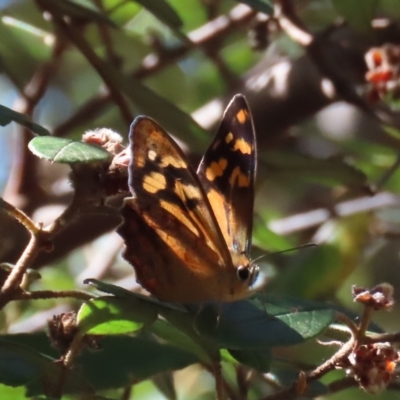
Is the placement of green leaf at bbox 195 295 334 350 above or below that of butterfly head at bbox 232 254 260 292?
above

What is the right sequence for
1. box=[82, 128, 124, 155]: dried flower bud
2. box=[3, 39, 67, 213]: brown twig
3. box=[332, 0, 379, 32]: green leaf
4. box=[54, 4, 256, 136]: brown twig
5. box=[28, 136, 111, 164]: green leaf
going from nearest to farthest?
box=[28, 136, 111, 164]: green leaf < box=[82, 128, 124, 155]: dried flower bud < box=[332, 0, 379, 32]: green leaf < box=[3, 39, 67, 213]: brown twig < box=[54, 4, 256, 136]: brown twig

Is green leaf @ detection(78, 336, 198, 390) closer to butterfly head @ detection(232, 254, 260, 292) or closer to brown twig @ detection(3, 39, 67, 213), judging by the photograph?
butterfly head @ detection(232, 254, 260, 292)

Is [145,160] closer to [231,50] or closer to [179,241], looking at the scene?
[179,241]

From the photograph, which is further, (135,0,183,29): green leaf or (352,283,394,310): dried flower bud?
(135,0,183,29): green leaf

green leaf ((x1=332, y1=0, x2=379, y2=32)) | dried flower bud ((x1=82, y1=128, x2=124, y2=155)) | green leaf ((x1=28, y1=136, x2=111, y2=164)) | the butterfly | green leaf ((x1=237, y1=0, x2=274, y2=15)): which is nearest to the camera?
green leaf ((x1=28, y1=136, x2=111, y2=164))

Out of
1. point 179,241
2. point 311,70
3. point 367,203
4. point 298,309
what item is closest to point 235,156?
point 179,241

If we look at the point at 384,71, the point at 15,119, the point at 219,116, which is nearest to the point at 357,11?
the point at 384,71

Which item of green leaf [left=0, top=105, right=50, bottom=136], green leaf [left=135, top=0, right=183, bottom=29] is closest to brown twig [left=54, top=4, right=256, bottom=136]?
green leaf [left=135, top=0, right=183, bottom=29]

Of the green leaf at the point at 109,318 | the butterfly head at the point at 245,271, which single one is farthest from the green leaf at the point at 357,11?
the green leaf at the point at 109,318

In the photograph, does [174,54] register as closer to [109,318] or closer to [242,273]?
[242,273]
